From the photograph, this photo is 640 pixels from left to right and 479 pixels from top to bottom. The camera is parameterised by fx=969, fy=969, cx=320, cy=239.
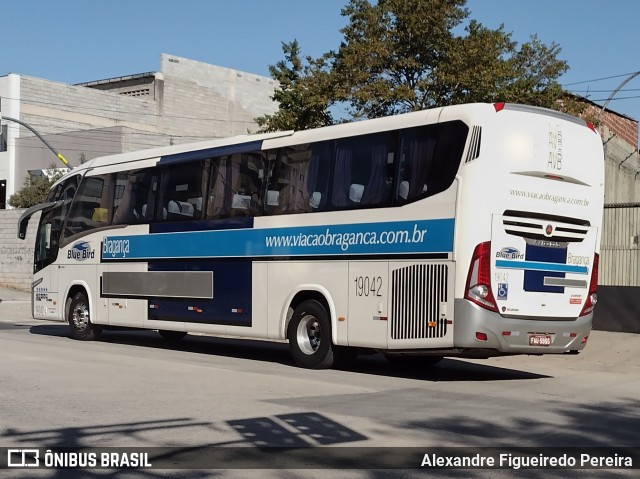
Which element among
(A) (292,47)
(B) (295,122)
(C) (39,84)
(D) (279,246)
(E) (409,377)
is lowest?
(E) (409,377)

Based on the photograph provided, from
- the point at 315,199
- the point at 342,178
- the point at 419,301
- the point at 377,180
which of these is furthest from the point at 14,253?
the point at 419,301

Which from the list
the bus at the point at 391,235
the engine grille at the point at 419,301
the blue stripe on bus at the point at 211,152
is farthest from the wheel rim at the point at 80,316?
the engine grille at the point at 419,301

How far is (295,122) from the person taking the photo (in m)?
27.0

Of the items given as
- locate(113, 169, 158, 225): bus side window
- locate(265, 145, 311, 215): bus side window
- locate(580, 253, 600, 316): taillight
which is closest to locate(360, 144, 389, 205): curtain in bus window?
locate(265, 145, 311, 215): bus side window

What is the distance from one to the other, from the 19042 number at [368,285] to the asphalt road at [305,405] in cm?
124

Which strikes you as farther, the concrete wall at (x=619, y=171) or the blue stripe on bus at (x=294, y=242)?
Answer: the concrete wall at (x=619, y=171)

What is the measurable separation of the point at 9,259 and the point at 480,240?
32849mm

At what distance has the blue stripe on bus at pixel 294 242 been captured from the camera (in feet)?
43.4

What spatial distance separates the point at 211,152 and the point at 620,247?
8939mm

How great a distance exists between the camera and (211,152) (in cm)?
1716

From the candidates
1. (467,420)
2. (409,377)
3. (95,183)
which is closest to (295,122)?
(95,183)

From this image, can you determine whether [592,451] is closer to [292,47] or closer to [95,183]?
[95,183]

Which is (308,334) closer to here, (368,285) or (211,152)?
(368,285)

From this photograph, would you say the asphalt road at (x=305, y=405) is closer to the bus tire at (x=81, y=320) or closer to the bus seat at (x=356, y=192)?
the bus tire at (x=81, y=320)
